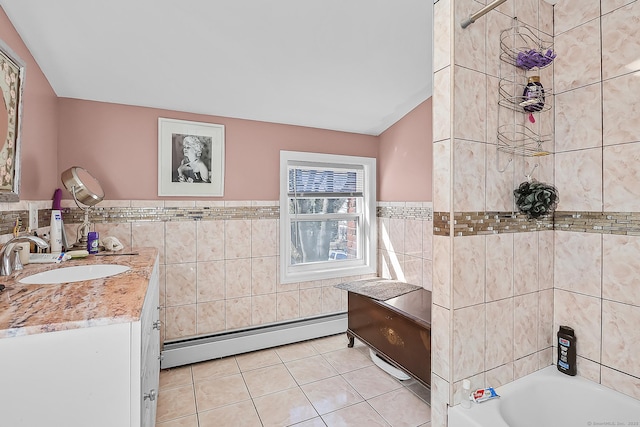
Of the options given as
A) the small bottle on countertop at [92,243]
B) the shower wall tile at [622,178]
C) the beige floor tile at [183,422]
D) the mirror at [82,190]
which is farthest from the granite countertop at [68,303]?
the shower wall tile at [622,178]

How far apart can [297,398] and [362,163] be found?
2.30 metres

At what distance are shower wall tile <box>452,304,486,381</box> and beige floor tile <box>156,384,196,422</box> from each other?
1.69m

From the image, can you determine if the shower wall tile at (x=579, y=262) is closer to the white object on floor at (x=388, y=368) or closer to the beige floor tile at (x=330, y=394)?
the white object on floor at (x=388, y=368)

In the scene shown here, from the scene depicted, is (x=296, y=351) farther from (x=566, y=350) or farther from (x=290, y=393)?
(x=566, y=350)

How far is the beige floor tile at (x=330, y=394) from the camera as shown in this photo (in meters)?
2.11

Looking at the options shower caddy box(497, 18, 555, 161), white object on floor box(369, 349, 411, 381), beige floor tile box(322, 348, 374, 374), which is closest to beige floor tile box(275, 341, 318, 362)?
beige floor tile box(322, 348, 374, 374)

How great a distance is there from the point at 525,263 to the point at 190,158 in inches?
98.6

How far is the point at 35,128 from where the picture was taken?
1.86 meters

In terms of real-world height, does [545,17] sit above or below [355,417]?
above

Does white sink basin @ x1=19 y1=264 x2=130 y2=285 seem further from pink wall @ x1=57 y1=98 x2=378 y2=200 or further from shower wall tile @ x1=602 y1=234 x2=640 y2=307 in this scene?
shower wall tile @ x1=602 y1=234 x2=640 y2=307

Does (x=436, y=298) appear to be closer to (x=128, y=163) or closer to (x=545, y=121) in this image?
(x=545, y=121)

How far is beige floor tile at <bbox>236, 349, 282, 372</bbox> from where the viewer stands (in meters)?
2.60

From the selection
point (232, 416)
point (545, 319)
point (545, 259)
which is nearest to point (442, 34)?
point (545, 259)

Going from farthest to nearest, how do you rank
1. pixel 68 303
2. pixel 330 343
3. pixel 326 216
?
pixel 326 216
pixel 330 343
pixel 68 303
